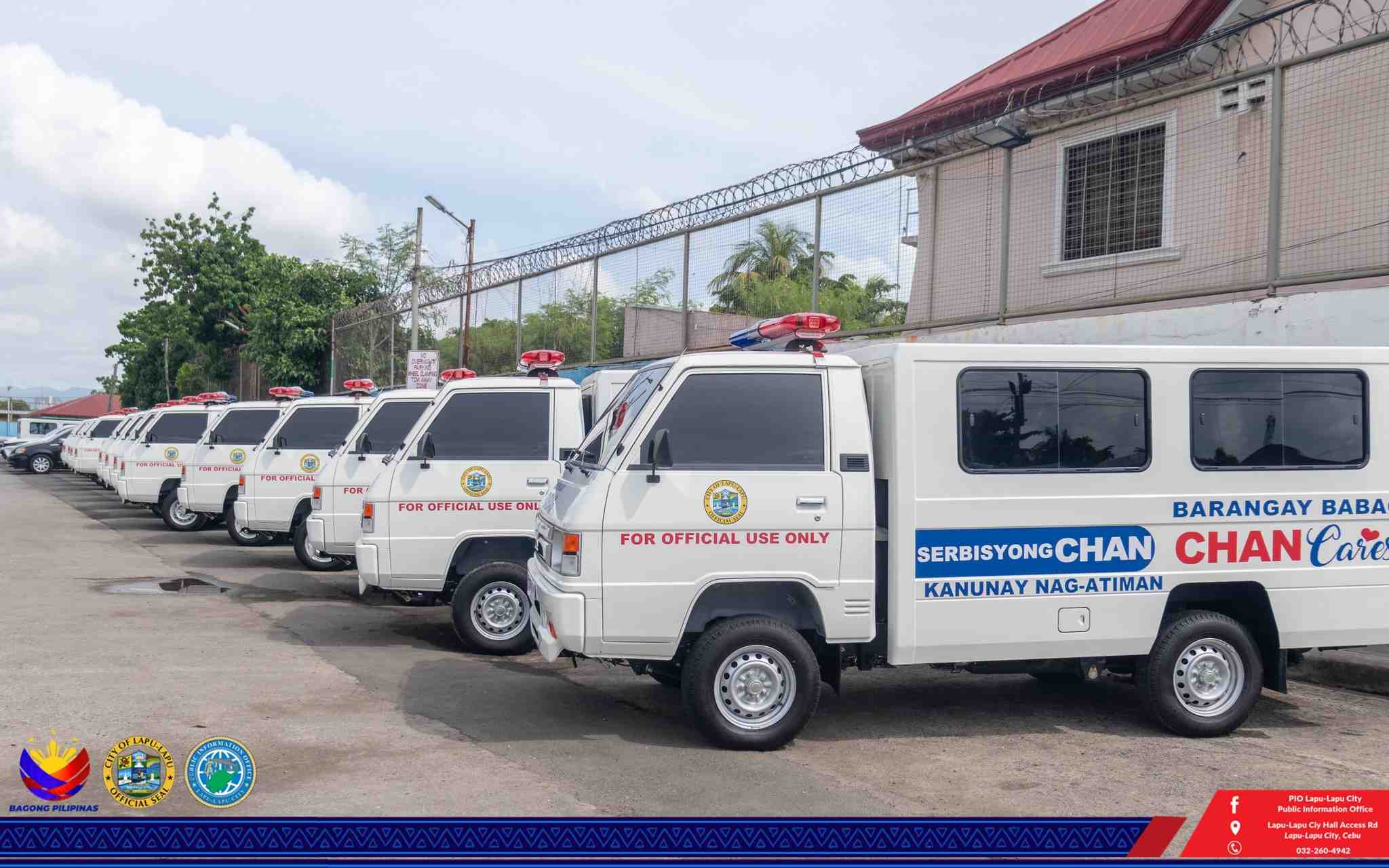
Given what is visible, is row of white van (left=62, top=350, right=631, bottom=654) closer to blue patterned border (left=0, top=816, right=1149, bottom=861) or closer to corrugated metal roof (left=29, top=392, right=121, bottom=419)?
blue patterned border (left=0, top=816, right=1149, bottom=861)

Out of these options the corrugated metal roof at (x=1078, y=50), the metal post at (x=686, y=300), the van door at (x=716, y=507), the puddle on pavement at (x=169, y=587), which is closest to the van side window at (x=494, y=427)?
the van door at (x=716, y=507)

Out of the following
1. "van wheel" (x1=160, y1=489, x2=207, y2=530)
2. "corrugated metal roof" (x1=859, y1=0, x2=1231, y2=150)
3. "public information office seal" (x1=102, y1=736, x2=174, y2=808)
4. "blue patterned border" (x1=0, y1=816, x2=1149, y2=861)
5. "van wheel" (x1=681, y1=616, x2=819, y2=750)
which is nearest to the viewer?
"blue patterned border" (x1=0, y1=816, x2=1149, y2=861)

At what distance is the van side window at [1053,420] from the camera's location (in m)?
6.53

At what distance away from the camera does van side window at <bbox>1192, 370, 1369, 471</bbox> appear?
268 inches

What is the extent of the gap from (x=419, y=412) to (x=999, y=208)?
20.0 ft

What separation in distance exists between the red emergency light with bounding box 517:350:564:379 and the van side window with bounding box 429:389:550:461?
0.77 feet

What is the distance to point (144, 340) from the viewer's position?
6278 centimetres

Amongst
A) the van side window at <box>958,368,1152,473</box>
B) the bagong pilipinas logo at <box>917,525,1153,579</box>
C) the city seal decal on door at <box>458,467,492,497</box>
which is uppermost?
the van side window at <box>958,368,1152,473</box>

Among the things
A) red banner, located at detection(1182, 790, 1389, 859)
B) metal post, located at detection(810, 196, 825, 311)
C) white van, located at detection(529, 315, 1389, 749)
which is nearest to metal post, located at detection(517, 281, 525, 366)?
metal post, located at detection(810, 196, 825, 311)

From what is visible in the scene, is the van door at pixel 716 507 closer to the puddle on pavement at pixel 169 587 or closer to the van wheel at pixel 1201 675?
the van wheel at pixel 1201 675

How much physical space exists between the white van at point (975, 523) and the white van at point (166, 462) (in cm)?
1489

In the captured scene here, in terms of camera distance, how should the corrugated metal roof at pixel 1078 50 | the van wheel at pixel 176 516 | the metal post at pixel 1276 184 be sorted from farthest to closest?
1. the van wheel at pixel 176 516
2. the corrugated metal roof at pixel 1078 50
3. the metal post at pixel 1276 184

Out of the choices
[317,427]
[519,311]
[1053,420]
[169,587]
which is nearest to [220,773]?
[1053,420]

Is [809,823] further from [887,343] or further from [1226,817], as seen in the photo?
[887,343]
